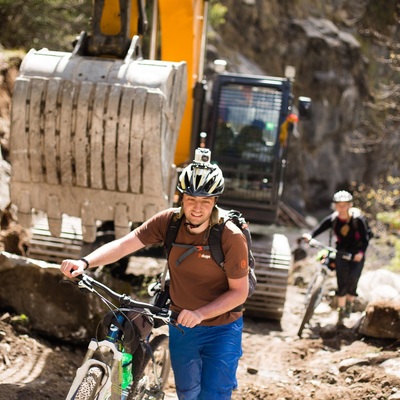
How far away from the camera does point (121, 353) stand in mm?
3602

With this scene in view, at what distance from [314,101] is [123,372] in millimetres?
26808

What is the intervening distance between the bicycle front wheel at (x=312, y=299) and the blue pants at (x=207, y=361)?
389 centimetres

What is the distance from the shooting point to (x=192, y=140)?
8.73 m

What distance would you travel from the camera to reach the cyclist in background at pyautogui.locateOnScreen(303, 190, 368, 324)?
7617 millimetres

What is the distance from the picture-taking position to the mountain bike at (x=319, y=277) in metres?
7.78

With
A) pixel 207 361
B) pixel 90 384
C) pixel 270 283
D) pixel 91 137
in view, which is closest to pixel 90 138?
pixel 91 137

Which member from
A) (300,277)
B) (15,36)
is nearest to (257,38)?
(15,36)

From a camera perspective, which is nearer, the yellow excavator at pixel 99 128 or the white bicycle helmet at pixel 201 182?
the white bicycle helmet at pixel 201 182

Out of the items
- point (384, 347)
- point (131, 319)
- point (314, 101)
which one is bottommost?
point (314, 101)

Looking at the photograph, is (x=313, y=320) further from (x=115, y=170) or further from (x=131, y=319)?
(x=131, y=319)

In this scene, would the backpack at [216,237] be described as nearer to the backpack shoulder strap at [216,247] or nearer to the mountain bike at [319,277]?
the backpack shoulder strap at [216,247]

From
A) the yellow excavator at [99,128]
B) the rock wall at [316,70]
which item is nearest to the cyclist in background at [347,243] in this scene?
the yellow excavator at [99,128]

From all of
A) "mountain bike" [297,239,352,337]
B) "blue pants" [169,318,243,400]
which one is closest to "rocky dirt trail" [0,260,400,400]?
"mountain bike" [297,239,352,337]

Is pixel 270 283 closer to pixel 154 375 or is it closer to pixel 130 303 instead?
pixel 154 375
